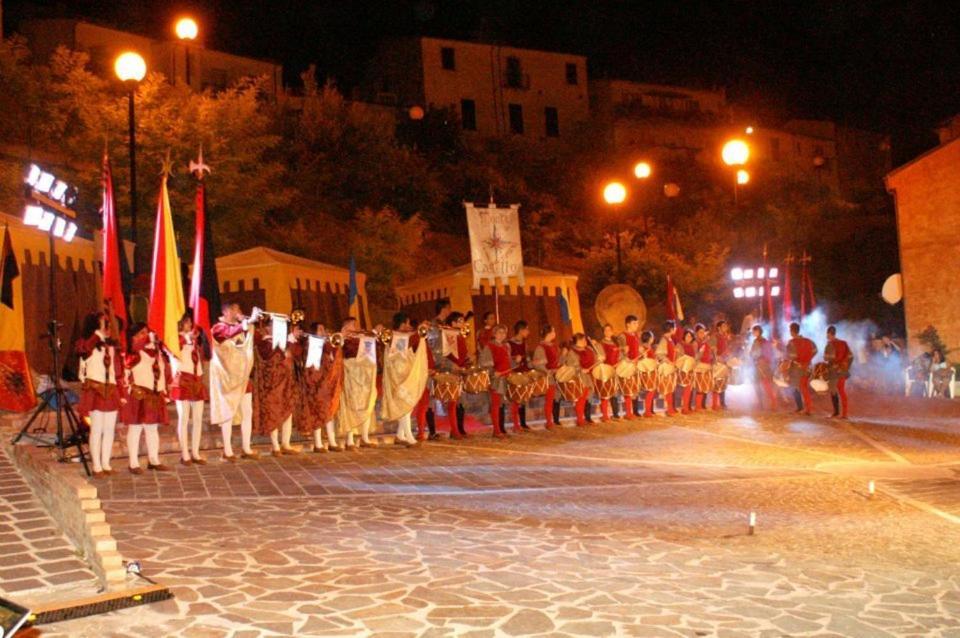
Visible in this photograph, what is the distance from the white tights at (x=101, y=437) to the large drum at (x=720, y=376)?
1256cm

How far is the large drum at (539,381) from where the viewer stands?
1555 centimetres

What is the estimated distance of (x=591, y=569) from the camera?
627cm

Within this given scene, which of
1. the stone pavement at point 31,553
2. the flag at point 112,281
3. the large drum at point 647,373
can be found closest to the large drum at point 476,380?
the large drum at point 647,373

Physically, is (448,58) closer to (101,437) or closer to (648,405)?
(648,405)

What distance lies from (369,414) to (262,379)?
1952 millimetres

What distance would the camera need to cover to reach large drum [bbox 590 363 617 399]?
665 inches

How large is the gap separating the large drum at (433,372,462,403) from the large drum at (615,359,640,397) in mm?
4060

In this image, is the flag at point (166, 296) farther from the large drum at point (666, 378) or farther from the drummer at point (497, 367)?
the large drum at point (666, 378)

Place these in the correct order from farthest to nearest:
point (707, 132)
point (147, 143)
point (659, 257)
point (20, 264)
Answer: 1. point (707, 132)
2. point (659, 257)
3. point (147, 143)
4. point (20, 264)

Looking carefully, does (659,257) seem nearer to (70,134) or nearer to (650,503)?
(70,134)

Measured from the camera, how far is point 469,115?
4738 cm

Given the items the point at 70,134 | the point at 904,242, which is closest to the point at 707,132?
the point at 904,242

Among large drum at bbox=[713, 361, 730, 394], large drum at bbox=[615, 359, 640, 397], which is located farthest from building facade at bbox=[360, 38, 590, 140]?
large drum at bbox=[615, 359, 640, 397]

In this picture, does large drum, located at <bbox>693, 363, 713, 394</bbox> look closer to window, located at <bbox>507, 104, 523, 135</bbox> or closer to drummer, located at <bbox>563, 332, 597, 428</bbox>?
drummer, located at <bbox>563, 332, 597, 428</bbox>
